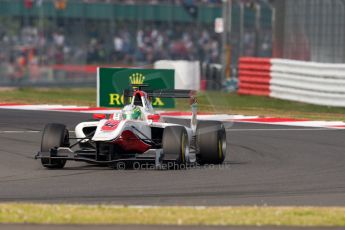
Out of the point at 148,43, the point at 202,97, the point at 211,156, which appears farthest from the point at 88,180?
the point at 148,43

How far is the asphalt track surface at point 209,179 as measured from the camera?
9664 millimetres

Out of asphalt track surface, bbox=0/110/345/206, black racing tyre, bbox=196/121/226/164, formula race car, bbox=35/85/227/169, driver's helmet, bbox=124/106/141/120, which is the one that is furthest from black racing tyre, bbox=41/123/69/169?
black racing tyre, bbox=196/121/226/164

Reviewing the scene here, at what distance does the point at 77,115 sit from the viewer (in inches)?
795

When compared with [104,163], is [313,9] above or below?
above

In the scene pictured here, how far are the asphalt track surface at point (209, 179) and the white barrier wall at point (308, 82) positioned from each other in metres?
6.77

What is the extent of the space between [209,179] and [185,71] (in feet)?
51.8

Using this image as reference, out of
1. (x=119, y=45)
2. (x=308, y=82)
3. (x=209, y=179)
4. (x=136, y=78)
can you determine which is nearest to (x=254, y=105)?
(x=308, y=82)

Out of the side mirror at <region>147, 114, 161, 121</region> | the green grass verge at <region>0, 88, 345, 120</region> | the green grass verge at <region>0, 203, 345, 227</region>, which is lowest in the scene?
the green grass verge at <region>0, 88, 345, 120</region>

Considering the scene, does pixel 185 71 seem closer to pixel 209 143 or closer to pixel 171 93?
pixel 171 93

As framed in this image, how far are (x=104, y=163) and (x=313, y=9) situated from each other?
14.2 metres

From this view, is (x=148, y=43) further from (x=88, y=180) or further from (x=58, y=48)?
(x=88, y=180)

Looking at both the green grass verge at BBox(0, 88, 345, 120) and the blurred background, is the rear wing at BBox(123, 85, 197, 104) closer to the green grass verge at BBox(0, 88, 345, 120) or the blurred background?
the green grass verge at BBox(0, 88, 345, 120)

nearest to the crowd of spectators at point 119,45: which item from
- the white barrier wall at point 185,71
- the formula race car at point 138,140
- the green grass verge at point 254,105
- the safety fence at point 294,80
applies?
the green grass verge at point 254,105

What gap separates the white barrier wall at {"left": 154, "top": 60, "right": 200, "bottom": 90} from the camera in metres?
26.6
